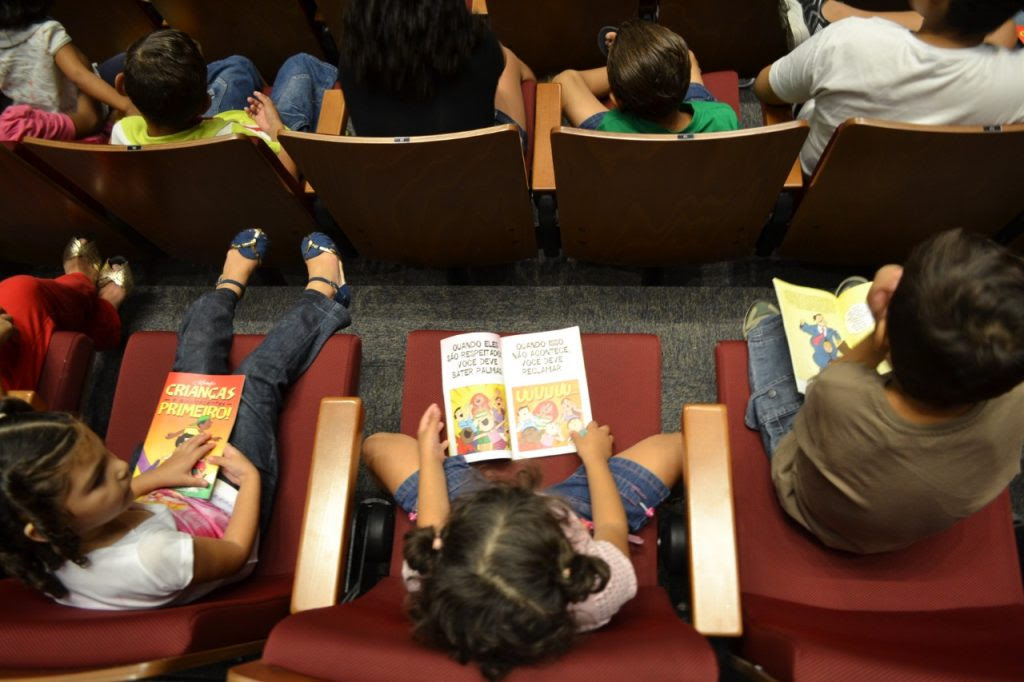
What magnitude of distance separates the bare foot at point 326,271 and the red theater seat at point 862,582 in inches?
38.7

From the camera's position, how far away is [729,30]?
6.36ft

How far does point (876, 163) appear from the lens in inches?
53.1

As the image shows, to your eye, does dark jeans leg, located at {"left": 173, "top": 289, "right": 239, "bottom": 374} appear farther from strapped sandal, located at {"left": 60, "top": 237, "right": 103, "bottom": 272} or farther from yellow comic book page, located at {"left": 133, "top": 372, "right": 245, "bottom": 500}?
strapped sandal, located at {"left": 60, "top": 237, "right": 103, "bottom": 272}

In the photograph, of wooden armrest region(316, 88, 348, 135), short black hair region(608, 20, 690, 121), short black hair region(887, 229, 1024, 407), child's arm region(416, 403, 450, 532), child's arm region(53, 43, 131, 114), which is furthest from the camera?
child's arm region(53, 43, 131, 114)

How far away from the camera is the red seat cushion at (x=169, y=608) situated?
0.87 metres

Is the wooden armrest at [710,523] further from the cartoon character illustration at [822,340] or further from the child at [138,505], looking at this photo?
the child at [138,505]

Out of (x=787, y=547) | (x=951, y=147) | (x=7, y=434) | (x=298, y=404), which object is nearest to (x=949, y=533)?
(x=787, y=547)

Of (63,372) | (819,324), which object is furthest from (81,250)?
(819,324)

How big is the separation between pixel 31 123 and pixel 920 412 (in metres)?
2.23

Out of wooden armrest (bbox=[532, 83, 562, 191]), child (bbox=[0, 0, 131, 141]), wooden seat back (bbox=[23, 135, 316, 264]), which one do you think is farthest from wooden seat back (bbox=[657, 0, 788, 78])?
child (bbox=[0, 0, 131, 141])

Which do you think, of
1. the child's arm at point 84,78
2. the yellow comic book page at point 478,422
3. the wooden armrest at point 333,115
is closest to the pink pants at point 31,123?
the child's arm at point 84,78

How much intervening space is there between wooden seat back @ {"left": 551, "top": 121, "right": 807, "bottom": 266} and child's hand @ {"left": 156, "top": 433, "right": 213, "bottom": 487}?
92 cm

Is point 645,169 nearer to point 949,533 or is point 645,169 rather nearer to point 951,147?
point 951,147

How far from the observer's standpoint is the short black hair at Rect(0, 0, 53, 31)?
179 centimetres
